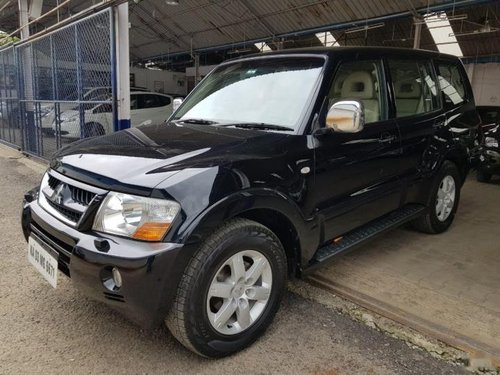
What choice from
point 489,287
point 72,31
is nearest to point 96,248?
point 489,287

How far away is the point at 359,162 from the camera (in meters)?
3.32

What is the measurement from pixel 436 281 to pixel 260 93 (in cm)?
214

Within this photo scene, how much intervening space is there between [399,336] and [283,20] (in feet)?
47.4

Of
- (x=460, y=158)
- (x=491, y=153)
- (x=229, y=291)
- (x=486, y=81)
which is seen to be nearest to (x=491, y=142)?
(x=491, y=153)

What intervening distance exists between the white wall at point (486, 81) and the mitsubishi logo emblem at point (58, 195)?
17.0 meters

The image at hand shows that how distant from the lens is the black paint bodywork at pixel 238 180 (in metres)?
2.21

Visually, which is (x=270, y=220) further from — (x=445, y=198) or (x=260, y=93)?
(x=445, y=198)

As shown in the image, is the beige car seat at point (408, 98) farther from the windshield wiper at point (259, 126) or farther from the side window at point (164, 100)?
the side window at point (164, 100)

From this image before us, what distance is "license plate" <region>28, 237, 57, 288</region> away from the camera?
2543 millimetres

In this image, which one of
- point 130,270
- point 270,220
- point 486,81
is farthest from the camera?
point 486,81

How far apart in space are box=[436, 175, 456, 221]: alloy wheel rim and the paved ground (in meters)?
2.16

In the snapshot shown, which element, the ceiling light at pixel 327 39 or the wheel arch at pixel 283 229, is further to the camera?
the ceiling light at pixel 327 39

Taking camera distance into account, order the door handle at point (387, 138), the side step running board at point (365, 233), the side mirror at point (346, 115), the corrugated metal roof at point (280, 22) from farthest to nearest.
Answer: the corrugated metal roof at point (280, 22)
the door handle at point (387, 138)
the side step running board at point (365, 233)
the side mirror at point (346, 115)

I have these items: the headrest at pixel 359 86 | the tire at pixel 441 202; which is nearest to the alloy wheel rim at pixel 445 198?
the tire at pixel 441 202
